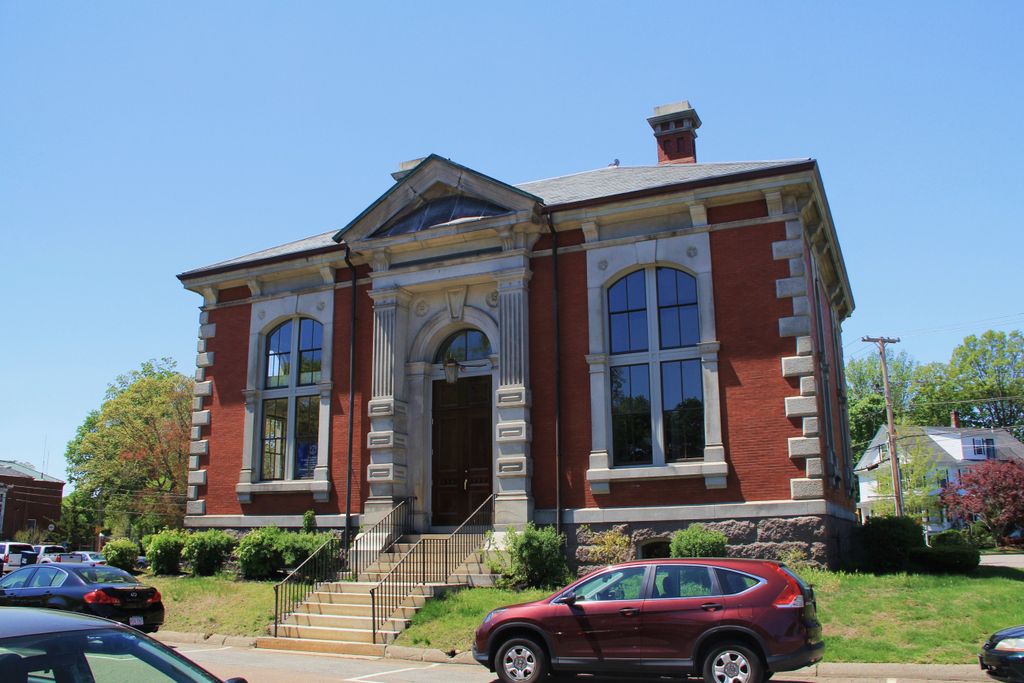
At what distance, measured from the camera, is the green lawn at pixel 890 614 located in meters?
11.8

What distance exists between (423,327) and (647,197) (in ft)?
20.6

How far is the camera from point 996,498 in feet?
163

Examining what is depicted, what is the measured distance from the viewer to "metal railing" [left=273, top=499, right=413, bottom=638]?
57.9 ft

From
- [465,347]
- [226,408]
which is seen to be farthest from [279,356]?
[465,347]

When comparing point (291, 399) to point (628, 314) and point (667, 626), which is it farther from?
point (667, 626)

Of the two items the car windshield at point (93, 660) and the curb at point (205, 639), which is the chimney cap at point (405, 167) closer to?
the curb at point (205, 639)

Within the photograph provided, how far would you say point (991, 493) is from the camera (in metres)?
49.7

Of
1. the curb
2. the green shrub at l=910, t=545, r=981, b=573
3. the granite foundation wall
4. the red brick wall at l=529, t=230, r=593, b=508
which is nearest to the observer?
the curb

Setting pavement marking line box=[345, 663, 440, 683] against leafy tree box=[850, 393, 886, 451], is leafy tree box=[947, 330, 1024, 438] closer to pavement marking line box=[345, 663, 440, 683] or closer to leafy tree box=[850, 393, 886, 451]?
leafy tree box=[850, 393, 886, 451]

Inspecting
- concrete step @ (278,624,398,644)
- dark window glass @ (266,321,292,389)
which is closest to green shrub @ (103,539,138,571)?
dark window glass @ (266,321,292,389)

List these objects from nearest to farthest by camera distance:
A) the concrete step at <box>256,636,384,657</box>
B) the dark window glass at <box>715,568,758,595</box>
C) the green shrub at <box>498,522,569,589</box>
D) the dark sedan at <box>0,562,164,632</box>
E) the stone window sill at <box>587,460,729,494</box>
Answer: the dark window glass at <box>715,568,758,595</box>
the concrete step at <box>256,636,384,657</box>
the dark sedan at <box>0,562,164,632</box>
the green shrub at <box>498,522,569,589</box>
the stone window sill at <box>587,460,729,494</box>

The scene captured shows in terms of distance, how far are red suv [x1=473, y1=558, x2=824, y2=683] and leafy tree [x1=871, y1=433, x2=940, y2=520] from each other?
4592cm

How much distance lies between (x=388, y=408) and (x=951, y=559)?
12.4 m

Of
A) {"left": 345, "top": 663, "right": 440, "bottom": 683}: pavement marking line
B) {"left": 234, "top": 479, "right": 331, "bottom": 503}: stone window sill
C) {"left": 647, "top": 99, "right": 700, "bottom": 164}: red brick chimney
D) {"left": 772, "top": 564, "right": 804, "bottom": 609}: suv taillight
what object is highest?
{"left": 647, "top": 99, "right": 700, "bottom": 164}: red brick chimney
